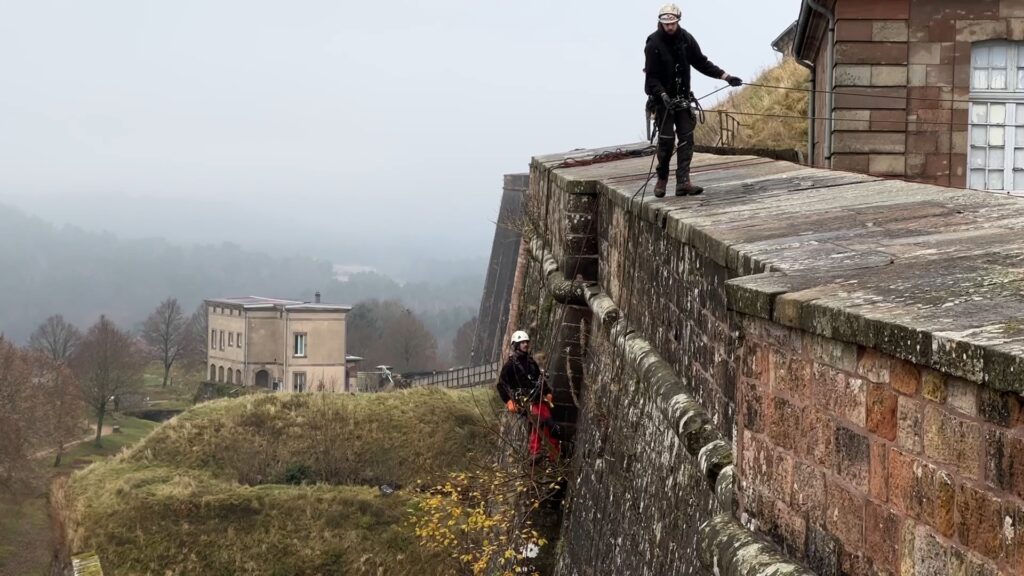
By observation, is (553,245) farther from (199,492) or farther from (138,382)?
(138,382)

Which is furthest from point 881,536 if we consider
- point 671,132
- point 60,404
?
point 60,404

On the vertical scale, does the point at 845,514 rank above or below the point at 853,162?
below

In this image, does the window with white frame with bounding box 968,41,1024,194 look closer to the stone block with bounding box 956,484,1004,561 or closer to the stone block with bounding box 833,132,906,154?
the stone block with bounding box 833,132,906,154

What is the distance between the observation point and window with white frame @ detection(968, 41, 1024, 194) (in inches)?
615

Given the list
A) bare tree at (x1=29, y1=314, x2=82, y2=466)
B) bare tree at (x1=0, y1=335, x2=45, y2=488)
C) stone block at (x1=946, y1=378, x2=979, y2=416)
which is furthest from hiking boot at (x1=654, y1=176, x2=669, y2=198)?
bare tree at (x1=29, y1=314, x2=82, y2=466)

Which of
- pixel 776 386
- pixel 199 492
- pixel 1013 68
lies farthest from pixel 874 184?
pixel 199 492

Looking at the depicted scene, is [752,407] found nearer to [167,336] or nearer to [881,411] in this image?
[881,411]

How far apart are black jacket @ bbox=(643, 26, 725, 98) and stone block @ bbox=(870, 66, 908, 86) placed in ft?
25.6

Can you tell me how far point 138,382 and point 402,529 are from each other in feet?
170

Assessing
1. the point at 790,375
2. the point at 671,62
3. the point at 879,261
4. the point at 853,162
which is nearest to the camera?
the point at 790,375

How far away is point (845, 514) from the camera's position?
131 inches

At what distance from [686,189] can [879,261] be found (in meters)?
3.99

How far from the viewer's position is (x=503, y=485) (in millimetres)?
11531

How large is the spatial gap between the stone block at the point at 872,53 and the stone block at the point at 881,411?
13.3m
